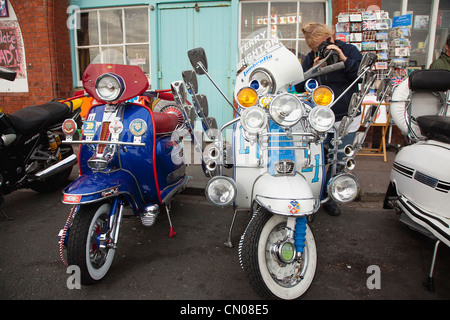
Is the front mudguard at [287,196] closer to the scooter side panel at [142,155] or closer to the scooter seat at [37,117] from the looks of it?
the scooter side panel at [142,155]

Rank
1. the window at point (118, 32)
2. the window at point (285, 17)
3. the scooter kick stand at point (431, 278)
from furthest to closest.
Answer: the window at point (118, 32)
the window at point (285, 17)
the scooter kick stand at point (431, 278)

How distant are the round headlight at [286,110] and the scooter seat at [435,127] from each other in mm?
1100

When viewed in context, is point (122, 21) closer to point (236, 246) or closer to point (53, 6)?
point (53, 6)

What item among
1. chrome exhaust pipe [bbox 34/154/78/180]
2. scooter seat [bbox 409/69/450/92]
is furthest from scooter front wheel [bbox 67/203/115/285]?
scooter seat [bbox 409/69/450/92]

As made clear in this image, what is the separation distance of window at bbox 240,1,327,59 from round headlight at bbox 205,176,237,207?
4.26 meters

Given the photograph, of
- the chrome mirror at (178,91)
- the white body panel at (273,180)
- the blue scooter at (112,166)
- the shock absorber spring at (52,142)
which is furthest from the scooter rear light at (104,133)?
the shock absorber spring at (52,142)

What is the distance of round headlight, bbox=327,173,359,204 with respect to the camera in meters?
A: 1.97

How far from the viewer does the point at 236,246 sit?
8.17 ft

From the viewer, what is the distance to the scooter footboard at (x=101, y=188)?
1.81 metres

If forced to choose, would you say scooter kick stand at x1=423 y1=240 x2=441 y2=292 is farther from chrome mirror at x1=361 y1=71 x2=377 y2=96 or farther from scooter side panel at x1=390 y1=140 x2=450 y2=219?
A: chrome mirror at x1=361 y1=71 x2=377 y2=96

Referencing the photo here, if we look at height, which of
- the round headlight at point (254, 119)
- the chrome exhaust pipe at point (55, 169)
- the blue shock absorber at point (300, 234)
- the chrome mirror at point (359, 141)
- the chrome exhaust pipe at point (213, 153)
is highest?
the round headlight at point (254, 119)

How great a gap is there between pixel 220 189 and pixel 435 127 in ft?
5.38
